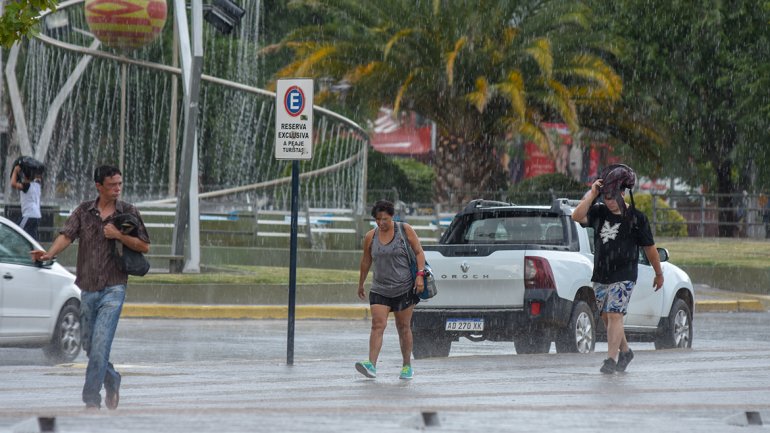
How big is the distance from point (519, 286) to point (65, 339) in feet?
15.0

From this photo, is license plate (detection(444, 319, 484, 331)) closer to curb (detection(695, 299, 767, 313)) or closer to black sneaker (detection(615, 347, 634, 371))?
black sneaker (detection(615, 347, 634, 371))

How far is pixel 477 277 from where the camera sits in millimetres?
14125

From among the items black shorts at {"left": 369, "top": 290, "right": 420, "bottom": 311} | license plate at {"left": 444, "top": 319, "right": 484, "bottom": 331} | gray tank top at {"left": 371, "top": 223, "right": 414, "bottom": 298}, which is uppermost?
gray tank top at {"left": 371, "top": 223, "right": 414, "bottom": 298}

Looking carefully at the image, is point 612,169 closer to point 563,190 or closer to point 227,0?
point 227,0

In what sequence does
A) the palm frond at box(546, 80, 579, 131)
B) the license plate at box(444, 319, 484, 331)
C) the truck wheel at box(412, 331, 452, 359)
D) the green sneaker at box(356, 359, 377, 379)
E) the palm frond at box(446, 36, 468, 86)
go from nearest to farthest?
1. the green sneaker at box(356, 359, 377, 379)
2. the license plate at box(444, 319, 484, 331)
3. the truck wheel at box(412, 331, 452, 359)
4. the palm frond at box(446, 36, 468, 86)
5. the palm frond at box(546, 80, 579, 131)

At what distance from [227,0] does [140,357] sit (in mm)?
9483

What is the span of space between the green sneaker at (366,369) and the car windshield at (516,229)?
10.4 ft

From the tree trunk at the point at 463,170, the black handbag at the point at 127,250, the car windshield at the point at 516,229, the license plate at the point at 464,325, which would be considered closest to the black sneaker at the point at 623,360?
the license plate at the point at 464,325

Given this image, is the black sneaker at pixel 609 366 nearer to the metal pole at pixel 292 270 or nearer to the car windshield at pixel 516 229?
the car windshield at pixel 516 229

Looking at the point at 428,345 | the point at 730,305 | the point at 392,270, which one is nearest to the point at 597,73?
the point at 730,305

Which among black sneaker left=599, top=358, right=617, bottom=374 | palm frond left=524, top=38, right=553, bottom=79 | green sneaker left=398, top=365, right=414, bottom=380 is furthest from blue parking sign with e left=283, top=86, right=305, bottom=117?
palm frond left=524, top=38, right=553, bottom=79

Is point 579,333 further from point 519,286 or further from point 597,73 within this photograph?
point 597,73

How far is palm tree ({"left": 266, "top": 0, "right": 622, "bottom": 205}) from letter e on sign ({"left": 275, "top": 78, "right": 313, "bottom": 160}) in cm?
1766

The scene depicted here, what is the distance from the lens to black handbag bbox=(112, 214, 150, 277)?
31.7ft
